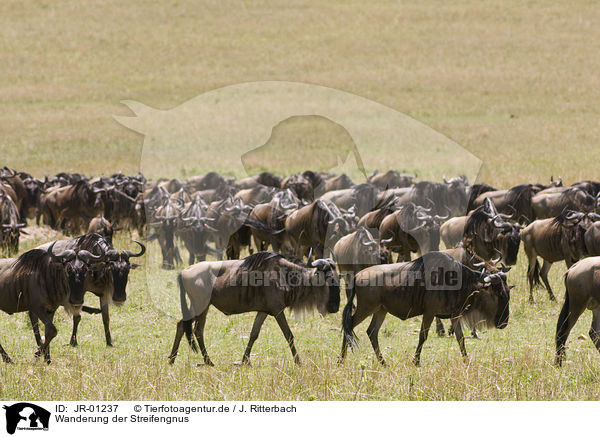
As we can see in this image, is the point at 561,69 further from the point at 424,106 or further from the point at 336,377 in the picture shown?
the point at 336,377

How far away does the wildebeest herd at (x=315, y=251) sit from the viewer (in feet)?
31.0

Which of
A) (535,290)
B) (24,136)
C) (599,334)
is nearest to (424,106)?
(24,136)

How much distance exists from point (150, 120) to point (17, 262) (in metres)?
4.92

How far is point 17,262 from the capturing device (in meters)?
10.0

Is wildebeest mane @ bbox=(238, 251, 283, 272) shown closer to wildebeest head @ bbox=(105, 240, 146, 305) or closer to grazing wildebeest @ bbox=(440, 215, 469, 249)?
wildebeest head @ bbox=(105, 240, 146, 305)

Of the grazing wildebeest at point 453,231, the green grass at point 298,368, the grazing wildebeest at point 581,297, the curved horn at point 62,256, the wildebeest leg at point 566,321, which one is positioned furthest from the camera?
the grazing wildebeest at point 453,231

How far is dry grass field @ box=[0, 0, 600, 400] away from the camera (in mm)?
8470

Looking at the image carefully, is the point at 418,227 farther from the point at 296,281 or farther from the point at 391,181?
the point at 391,181

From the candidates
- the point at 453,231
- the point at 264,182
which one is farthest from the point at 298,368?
the point at 264,182

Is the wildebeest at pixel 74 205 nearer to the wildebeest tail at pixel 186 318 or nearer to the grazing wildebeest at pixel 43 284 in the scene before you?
the grazing wildebeest at pixel 43 284

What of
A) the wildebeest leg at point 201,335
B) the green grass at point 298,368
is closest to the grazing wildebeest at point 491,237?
the green grass at point 298,368

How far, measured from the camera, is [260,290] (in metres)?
9.48

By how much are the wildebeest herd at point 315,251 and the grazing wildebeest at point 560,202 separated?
3cm
